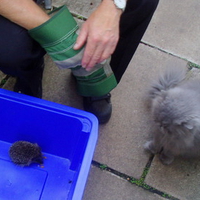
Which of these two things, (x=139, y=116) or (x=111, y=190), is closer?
(x=111, y=190)

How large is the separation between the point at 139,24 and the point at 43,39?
400mm

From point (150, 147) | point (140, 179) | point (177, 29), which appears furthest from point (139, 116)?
point (177, 29)

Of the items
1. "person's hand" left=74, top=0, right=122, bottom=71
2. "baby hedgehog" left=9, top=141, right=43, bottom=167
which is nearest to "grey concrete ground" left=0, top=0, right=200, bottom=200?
"baby hedgehog" left=9, top=141, right=43, bottom=167

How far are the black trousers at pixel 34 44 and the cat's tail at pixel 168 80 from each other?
0.56ft

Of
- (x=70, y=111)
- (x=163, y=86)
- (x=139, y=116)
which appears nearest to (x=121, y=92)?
(x=139, y=116)

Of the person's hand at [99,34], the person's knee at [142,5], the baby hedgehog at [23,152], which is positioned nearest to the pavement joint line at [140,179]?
the baby hedgehog at [23,152]

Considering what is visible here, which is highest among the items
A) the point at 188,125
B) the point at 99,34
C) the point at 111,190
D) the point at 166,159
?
the point at 99,34

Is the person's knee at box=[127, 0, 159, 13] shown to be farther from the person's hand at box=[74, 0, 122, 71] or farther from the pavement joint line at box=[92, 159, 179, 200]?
the pavement joint line at box=[92, 159, 179, 200]

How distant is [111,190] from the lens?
1.16 metres

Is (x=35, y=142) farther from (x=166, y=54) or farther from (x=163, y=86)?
(x=166, y=54)

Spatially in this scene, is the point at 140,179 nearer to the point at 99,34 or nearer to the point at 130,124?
the point at 130,124

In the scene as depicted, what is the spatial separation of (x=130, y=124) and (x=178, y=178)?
13.0 inches

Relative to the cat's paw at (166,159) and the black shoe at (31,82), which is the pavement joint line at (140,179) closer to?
the cat's paw at (166,159)

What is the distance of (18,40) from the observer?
0.92 metres
